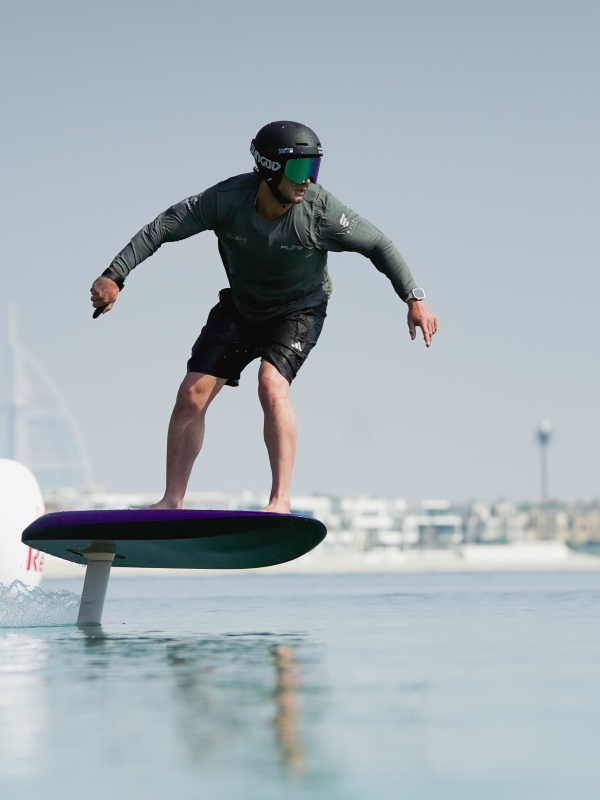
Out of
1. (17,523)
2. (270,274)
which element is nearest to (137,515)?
(270,274)

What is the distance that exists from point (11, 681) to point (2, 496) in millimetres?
6917

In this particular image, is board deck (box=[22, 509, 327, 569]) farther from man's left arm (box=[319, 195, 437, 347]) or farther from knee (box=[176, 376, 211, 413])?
man's left arm (box=[319, 195, 437, 347])

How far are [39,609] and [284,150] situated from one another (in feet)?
14.1

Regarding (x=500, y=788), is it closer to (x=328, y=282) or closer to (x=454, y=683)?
(x=454, y=683)

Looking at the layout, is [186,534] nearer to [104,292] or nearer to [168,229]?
[104,292]

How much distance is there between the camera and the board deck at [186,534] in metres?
7.63

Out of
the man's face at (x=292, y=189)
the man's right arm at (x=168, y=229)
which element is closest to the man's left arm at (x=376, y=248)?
the man's face at (x=292, y=189)

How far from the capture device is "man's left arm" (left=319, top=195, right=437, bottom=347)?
7.95 metres

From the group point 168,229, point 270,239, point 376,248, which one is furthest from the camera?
point 376,248

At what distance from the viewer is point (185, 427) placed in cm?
840

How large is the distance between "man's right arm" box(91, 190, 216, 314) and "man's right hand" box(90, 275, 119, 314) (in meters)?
0.06

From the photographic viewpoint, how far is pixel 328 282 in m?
8.49

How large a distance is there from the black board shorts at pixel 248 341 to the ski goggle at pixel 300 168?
3.23ft

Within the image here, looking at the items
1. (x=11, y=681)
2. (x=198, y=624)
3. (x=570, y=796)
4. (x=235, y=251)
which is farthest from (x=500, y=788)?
(x=198, y=624)
